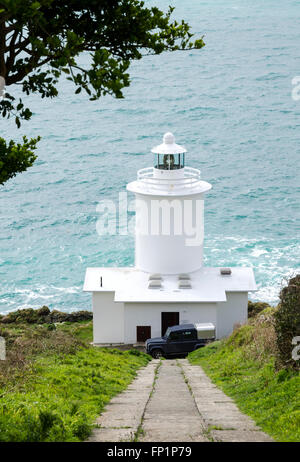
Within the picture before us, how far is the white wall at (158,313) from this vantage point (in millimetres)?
30609

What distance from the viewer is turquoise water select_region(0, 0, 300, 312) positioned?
57.7m

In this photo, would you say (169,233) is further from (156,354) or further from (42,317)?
(42,317)

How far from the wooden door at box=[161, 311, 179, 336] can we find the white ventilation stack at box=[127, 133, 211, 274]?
5.47 ft

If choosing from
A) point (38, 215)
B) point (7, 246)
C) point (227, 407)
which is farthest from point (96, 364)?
point (38, 215)

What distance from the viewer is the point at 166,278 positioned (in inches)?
1292

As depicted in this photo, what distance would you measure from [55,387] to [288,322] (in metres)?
5.18

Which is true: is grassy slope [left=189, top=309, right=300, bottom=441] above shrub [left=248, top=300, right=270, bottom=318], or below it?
above

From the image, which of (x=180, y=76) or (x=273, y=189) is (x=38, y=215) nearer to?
(x=273, y=189)

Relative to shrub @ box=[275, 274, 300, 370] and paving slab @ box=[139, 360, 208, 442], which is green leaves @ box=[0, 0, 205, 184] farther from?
shrub @ box=[275, 274, 300, 370]

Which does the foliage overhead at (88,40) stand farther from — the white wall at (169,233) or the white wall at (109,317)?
the white wall at (109,317)

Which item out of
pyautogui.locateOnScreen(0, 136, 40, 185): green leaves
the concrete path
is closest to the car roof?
the concrete path

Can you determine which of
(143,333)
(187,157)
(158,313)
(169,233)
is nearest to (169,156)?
(169,233)

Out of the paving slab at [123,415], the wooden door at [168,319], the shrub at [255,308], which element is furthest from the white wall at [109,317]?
the paving slab at [123,415]
